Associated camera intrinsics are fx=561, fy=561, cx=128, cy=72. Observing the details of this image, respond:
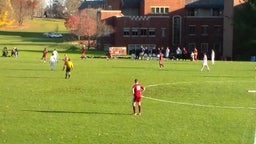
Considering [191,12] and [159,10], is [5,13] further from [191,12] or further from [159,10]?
[191,12]

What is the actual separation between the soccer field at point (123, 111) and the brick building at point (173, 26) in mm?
59543

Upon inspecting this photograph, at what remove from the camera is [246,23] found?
85375 mm

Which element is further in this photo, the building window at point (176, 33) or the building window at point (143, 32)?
the building window at point (176, 33)

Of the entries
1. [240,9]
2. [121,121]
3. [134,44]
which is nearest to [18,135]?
[121,121]

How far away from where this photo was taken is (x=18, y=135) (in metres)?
19.1

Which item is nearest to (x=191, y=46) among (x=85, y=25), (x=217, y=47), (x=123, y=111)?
(x=217, y=47)

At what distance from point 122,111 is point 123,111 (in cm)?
4

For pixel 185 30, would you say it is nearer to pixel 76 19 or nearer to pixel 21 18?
pixel 76 19

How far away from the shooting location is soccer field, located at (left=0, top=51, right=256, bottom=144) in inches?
754

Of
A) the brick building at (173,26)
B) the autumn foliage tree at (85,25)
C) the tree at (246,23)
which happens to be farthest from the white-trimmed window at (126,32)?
the tree at (246,23)

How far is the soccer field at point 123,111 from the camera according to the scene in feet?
62.8

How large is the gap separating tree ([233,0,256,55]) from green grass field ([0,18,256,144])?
44594 millimetres

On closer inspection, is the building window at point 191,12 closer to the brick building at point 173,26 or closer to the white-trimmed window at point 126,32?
the brick building at point 173,26

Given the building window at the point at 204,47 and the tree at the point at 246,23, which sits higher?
the tree at the point at 246,23
